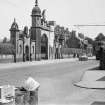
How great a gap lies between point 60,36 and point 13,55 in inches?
1212

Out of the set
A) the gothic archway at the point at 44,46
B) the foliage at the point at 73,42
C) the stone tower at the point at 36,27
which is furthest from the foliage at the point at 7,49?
the foliage at the point at 73,42

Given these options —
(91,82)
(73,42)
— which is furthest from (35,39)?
(73,42)

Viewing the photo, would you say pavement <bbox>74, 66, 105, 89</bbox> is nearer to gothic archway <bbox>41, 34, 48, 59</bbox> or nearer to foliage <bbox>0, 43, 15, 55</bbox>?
foliage <bbox>0, 43, 15, 55</bbox>

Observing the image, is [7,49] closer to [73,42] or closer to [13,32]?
[13,32]

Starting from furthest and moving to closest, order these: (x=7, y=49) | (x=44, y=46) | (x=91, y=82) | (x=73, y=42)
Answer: (x=73, y=42) → (x=44, y=46) → (x=7, y=49) → (x=91, y=82)

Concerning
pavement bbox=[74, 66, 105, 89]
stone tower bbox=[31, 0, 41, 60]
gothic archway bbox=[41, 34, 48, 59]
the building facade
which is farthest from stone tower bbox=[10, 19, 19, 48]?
pavement bbox=[74, 66, 105, 89]

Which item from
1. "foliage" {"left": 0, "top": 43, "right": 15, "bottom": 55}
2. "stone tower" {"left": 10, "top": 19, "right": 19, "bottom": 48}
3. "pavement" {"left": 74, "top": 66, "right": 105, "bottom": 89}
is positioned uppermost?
"stone tower" {"left": 10, "top": 19, "right": 19, "bottom": 48}

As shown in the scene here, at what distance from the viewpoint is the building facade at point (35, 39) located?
45.6m

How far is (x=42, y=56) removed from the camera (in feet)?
196

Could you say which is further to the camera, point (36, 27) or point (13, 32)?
point (36, 27)

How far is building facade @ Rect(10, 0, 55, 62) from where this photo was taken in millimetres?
45594

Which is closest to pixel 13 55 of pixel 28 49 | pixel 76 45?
pixel 28 49

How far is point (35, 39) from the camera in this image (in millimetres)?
55656

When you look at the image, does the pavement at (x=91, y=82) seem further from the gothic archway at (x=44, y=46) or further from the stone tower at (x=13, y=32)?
the gothic archway at (x=44, y=46)
